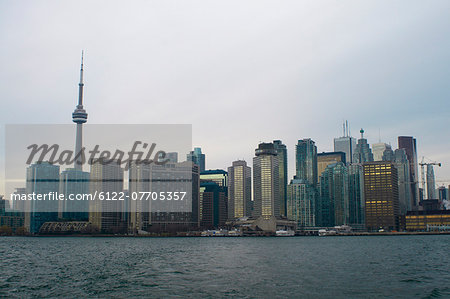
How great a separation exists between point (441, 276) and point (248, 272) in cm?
2343

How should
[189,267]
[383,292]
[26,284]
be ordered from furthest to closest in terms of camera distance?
[189,267] → [26,284] → [383,292]

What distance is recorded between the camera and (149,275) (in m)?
54.7

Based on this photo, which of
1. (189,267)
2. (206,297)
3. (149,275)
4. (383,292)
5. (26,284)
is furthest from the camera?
(189,267)

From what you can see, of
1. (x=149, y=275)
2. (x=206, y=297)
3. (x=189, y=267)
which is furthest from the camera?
(x=189, y=267)

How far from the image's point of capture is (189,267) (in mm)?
64625

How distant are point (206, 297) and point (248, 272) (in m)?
19.7

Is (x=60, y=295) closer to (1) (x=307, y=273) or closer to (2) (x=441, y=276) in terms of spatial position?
(1) (x=307, y=273)

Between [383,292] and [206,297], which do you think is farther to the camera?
[383,292]

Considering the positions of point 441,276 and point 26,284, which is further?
point 441,276

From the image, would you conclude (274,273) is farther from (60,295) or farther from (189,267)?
(60,295)

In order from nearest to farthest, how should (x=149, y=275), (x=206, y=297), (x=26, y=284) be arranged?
(x=206, y=297) < (x=26, y=284) < (x=149, y=275)

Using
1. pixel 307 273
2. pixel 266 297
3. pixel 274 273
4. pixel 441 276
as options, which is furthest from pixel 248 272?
pixel 441 276

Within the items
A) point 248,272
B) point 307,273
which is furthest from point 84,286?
point 307,273

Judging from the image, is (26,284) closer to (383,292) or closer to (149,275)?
(149,275)
